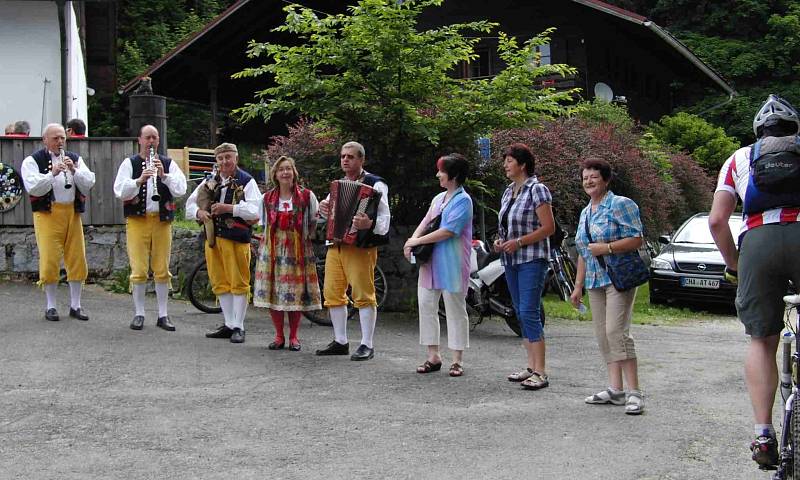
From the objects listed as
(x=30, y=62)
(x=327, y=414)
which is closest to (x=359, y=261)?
(x=327, y=414)

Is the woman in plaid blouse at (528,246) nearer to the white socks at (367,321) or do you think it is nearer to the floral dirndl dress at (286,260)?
the white socks at (367,321)

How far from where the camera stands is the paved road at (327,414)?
5309 millimetres

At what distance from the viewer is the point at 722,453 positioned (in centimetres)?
566

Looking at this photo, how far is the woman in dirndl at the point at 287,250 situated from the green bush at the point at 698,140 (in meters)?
22.7

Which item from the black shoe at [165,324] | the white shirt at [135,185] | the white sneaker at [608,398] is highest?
the white shirt at [135,185]

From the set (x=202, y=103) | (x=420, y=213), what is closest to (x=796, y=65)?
(x=202, y=103)

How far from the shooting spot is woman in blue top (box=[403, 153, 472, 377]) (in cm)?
802

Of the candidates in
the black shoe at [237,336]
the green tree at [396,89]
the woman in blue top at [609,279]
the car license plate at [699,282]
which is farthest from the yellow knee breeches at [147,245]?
the car license plate at [699,282]

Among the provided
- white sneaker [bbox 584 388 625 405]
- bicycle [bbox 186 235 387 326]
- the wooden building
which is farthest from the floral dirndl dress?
the wooden building

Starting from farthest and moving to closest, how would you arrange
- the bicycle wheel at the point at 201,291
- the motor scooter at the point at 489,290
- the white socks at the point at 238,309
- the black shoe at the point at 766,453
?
the bicycle wheel at the point at 201,291, the motor scooter at the point at 489,290, the white socks at the point at 238,309, the black shoe at the point at 766,453

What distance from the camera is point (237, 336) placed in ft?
30.4

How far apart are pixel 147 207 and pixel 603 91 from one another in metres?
18.6

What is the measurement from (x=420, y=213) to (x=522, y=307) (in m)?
4.76

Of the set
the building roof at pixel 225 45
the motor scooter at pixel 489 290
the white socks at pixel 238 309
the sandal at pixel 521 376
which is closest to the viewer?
the sandal at pixel 521 376
